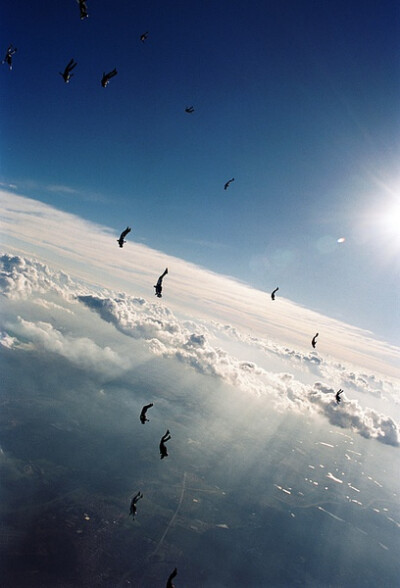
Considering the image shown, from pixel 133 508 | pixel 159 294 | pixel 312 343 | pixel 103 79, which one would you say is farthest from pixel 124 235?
pixel 133 508

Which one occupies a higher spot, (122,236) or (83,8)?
(83,8)

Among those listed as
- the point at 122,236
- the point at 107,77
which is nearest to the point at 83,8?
the point at 107,77

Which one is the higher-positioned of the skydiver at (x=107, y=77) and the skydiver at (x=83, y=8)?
the skydiver at (x=83, y=8)

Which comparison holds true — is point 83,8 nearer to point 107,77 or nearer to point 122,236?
point 107,77

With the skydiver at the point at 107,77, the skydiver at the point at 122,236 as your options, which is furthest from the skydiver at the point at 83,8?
the skydiver at the point at 122,236

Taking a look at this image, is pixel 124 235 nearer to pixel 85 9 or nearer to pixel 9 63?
pixel 85 9

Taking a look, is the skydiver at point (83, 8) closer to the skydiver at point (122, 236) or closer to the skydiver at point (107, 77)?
the skydiver at point (107, 77)

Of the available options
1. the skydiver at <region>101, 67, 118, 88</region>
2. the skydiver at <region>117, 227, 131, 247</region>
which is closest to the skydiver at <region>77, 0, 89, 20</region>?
the skydiver at <region>101, 67, 118, 88</region>

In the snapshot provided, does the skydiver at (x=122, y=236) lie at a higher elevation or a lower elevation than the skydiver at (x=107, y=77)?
lower

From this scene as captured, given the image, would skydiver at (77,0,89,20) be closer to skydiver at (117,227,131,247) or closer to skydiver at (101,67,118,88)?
skydiver at (101,67,118,88)

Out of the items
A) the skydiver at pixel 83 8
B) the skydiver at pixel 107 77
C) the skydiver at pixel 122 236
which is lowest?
the skydiver at pixel 122 236

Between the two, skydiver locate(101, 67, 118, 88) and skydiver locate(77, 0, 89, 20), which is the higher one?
skydiver locate(77, 0, 89, 20)
